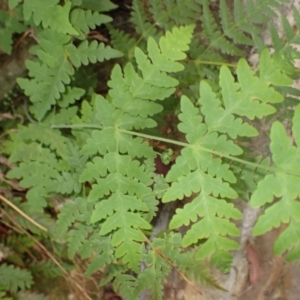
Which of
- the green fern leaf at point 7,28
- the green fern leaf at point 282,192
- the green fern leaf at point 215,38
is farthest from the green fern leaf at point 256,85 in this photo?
the green fern leaf at point 7,28

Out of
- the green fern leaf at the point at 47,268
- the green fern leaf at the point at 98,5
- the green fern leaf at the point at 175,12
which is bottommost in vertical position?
the green fern leaf at the point at 47,268

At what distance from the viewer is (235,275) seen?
10.6ft

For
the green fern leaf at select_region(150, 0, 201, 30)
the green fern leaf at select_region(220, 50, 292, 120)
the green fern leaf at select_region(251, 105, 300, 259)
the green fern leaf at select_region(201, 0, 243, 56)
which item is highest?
the green fern leaf at select_region(150, 0, 201, 30)

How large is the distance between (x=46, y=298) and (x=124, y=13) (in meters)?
1.92

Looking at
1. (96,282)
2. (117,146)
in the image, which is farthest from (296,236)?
(96,282)

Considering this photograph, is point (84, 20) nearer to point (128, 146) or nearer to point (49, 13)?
point (49, 13)

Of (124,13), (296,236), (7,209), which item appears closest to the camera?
(296,236)

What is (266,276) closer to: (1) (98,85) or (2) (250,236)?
(2) (250,236)

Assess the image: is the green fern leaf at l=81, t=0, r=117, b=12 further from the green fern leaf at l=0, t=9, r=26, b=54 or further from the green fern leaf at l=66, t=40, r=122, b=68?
the green fern leaf at l=0, t=9, r=26, b=54

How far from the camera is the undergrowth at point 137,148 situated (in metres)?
1.62

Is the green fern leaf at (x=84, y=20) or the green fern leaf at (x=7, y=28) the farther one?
the green fern leaf at (x=7, y=28)

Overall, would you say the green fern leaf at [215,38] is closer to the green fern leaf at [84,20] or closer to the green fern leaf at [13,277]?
the green fern leaf at [84,20]

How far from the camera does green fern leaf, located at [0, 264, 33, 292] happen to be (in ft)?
8.29

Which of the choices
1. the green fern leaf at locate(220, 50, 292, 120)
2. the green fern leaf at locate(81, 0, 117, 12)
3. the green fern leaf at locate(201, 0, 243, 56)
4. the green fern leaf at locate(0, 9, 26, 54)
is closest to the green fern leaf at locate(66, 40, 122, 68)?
the green fern leaf at locate(81, 0, 117, 12)
